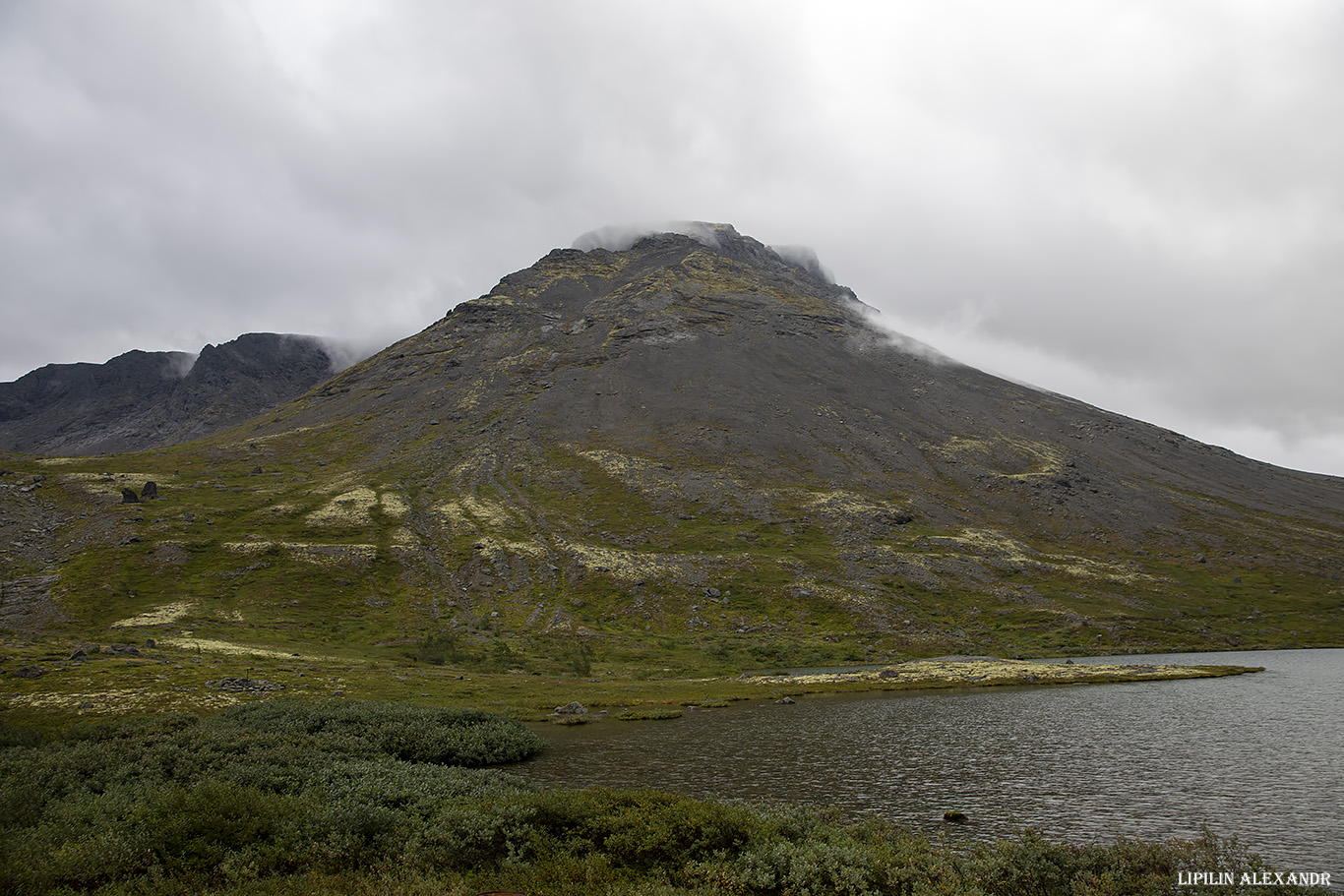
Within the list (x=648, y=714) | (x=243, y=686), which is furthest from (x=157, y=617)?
(x=648, y=714)

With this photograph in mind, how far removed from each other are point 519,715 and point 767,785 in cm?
3497

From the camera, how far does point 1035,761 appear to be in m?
39.2

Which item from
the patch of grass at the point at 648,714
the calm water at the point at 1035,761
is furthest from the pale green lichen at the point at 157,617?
the patch of grass at the point at 648,714

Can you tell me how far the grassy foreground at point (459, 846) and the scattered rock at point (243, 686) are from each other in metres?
36.0

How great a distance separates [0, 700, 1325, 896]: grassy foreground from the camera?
1705 cm

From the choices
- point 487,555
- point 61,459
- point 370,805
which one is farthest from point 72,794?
point 61,459

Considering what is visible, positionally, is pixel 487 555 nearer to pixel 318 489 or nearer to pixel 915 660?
pixel 318 489

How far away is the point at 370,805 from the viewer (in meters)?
24.1

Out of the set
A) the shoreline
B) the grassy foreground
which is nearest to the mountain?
the shoreline

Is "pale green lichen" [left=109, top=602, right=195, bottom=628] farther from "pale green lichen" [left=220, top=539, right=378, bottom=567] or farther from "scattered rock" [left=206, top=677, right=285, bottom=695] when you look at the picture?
"scattered rock" [left=206, top=677, right=285, bottom=695]

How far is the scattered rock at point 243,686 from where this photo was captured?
6319cm

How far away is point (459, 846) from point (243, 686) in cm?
5765

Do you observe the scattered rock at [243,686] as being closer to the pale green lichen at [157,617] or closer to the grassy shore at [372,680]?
the grassy shore at [372,680]

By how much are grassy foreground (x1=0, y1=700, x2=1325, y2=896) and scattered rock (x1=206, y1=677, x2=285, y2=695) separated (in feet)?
118
